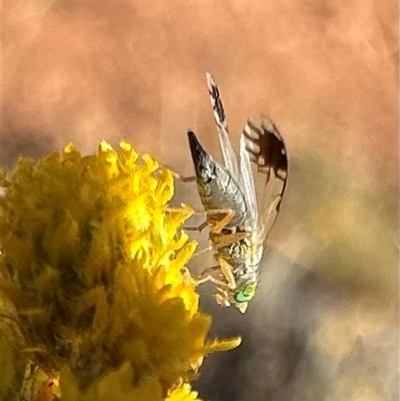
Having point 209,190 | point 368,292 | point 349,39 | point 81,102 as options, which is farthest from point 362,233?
point 209,190

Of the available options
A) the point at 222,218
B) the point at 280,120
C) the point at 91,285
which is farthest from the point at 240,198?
the point at 280,120

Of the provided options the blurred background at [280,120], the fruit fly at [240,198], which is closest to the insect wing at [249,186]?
the fruit fly at [240,198]

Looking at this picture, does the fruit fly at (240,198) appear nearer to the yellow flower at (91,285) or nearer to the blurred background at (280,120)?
the yellow flower at (91,285)

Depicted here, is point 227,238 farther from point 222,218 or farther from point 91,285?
point 91,285

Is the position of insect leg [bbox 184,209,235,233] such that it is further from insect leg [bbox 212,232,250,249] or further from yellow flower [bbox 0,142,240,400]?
yellow flower [bbox 0,142,240,400]

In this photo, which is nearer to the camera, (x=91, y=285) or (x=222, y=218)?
(x=91, y=285)
